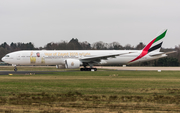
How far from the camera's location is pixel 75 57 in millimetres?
Result: 48094

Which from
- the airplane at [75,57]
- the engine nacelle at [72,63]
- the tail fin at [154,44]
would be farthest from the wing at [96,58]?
the tail fin at [154,44]

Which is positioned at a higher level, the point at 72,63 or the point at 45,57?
the point at 45,57

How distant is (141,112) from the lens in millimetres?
10797

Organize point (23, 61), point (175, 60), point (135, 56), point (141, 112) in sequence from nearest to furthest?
point (141, 112) → point (23, 61) → point (135, 56) → point (175, 60)

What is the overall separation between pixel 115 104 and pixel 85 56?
35811 mm

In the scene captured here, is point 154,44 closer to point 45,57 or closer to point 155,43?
point 155,43

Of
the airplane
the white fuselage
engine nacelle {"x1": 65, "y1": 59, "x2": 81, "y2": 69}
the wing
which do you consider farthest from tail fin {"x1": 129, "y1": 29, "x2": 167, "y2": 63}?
engine nacelle {"x1": 65, "y1": 59, "x2": 81, "y2": 69}

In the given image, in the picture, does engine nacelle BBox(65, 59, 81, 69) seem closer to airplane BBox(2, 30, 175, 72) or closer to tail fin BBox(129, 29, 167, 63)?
airplane BBox(2, 30, 175, 72)

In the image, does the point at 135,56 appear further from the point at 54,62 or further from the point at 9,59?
the point at 9,59

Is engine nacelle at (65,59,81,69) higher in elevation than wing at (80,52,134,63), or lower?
lower

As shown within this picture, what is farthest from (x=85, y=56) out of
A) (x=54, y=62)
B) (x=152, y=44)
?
(x=152, y=44)

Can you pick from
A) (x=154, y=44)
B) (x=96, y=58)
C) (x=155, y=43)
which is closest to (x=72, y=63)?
(x=96, y=58)

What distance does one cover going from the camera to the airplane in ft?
153

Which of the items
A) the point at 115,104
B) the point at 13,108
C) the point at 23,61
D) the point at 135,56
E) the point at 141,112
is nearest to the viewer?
the point at 141,112
